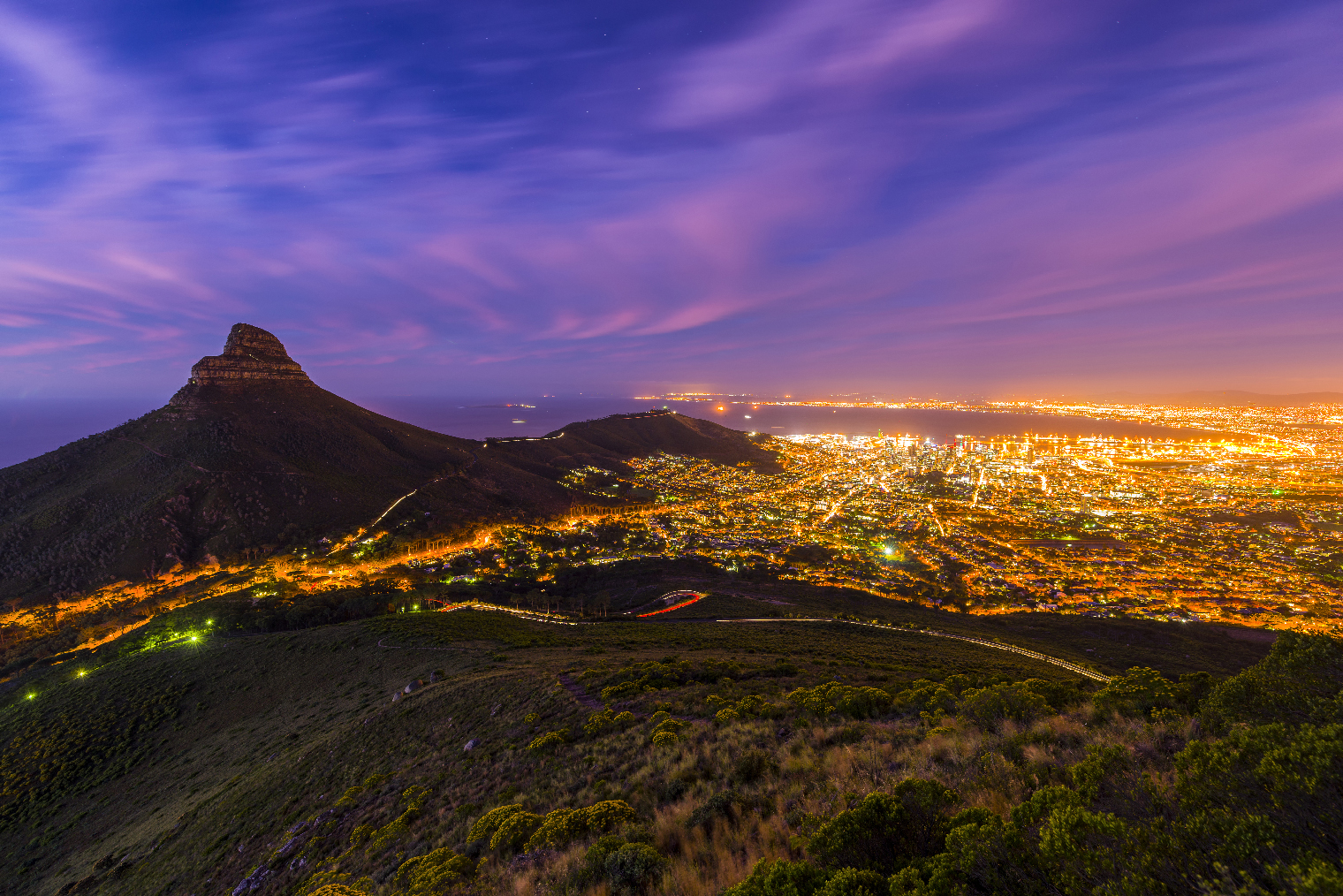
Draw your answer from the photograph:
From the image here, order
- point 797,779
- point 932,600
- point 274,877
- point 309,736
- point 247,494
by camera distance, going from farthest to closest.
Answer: point 247,494 → point 932,600 → point 309,736 → point 274,877 → point 797,779

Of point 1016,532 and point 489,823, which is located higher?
point 489,823

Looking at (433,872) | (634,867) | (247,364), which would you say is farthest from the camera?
(247,364)

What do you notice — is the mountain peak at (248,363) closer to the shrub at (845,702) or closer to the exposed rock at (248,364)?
the exposed rock at (248,364)

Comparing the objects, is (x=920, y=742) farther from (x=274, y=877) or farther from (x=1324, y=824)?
(x=274, y=877)

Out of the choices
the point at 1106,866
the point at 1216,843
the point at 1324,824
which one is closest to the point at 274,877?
the point at 1106,866

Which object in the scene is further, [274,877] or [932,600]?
[932,600]

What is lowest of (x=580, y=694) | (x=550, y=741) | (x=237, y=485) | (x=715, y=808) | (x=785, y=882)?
(x=580, y=694)

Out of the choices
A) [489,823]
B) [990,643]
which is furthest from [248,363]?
[990,643]

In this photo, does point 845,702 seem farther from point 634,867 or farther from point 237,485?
point 237,485

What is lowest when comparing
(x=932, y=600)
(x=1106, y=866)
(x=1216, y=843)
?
(x=932, y=600)
